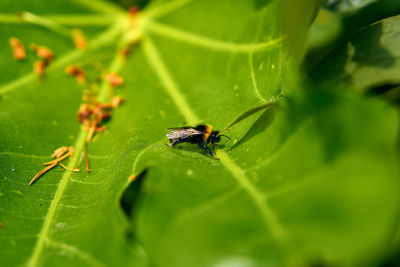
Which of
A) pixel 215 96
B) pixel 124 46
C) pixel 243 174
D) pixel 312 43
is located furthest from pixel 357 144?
pixel 124 46

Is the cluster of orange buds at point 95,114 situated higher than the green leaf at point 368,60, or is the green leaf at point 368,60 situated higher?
the cluster of orange buds at point 95,114

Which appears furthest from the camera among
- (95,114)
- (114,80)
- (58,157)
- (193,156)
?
(114,80)

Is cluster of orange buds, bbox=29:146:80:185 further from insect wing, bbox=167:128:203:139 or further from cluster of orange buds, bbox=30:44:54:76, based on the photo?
cluster of orange buds, bbox=30:44:54:76

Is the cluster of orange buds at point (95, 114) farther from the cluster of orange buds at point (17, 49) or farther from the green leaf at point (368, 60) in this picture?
the green leaf at point (368, 60)

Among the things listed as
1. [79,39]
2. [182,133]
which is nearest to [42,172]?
[182,133]

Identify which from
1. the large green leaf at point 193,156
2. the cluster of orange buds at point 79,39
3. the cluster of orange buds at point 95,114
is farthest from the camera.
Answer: the cluster of orange buds at point 79,39

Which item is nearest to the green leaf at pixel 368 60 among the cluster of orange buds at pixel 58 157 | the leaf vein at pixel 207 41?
the leaf vein at pixel 207 41

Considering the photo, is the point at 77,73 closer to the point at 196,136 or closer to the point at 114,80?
the point at 114,80
